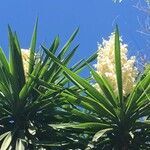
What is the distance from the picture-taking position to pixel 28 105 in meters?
5.21

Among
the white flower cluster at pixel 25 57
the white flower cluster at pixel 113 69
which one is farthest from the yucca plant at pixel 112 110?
the white flower cluster at pixel 25 57

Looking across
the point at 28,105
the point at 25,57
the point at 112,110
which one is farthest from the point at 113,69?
the point at 25,57

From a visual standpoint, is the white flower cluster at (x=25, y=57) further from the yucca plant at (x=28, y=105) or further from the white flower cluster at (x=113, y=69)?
the white flower cluster at (x=113, y=69)

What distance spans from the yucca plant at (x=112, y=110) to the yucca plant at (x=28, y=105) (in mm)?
181

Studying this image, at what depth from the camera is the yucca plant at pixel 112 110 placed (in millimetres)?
4602

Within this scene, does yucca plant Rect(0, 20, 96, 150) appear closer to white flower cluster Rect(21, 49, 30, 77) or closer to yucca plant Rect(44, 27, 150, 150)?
white flower cluster Rect(21, 49, 30, 77)

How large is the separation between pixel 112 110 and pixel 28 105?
0.90 metres

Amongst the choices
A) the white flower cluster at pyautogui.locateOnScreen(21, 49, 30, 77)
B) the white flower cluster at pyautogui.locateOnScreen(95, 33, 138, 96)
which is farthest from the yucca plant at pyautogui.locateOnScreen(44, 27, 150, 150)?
the white flower cluster at pyautogui.locateOnScreen(21, 49, 30, 77)

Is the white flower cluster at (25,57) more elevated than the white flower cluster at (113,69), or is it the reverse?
the white flower cluster at (25,57)

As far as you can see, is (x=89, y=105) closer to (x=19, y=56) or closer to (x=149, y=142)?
(x=149, y=142)

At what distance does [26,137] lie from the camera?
16.5 feet

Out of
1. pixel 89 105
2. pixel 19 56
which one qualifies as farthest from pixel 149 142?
pixel 19 56

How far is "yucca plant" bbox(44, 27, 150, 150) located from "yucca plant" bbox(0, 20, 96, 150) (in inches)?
7.1

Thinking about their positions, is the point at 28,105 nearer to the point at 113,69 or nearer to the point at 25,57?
the point at 25,57
